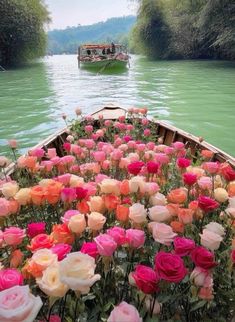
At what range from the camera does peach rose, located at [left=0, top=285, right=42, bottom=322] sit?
0.81 meters

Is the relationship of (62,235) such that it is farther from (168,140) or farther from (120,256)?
(168,140)

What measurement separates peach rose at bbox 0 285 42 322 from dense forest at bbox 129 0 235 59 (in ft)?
83.8

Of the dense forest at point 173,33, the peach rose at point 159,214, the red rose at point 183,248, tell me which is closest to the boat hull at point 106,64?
the dense forest at point 173,33

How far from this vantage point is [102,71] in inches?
816

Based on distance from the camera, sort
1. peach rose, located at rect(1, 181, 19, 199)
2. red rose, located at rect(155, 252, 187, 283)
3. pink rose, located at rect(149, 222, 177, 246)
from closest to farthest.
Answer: red rose, located at rect(155, 252, 187, 283), pink rose, located at rect(149, 222, 177, 246), peach rose, located at rect(1, 181, 19, 199)

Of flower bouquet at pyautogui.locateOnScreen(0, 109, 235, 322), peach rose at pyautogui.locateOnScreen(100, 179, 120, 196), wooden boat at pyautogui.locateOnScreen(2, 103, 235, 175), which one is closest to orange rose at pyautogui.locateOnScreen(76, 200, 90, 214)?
flower bouquet at pyautogui.locateOnScreen(0, 109, 235, 322)

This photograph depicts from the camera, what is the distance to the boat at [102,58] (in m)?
20.6

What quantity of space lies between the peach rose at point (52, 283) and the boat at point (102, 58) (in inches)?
798

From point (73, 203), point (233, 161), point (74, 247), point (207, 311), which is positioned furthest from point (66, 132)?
point (207, 311)

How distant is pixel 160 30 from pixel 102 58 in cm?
1050

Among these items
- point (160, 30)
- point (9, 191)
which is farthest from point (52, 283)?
point (160, 30)

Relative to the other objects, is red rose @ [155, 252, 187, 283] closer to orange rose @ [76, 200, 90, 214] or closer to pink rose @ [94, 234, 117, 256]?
pink rose @ [94, 234, 117, 256]

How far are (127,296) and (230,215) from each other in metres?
0.54

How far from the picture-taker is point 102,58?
71.9 ft
